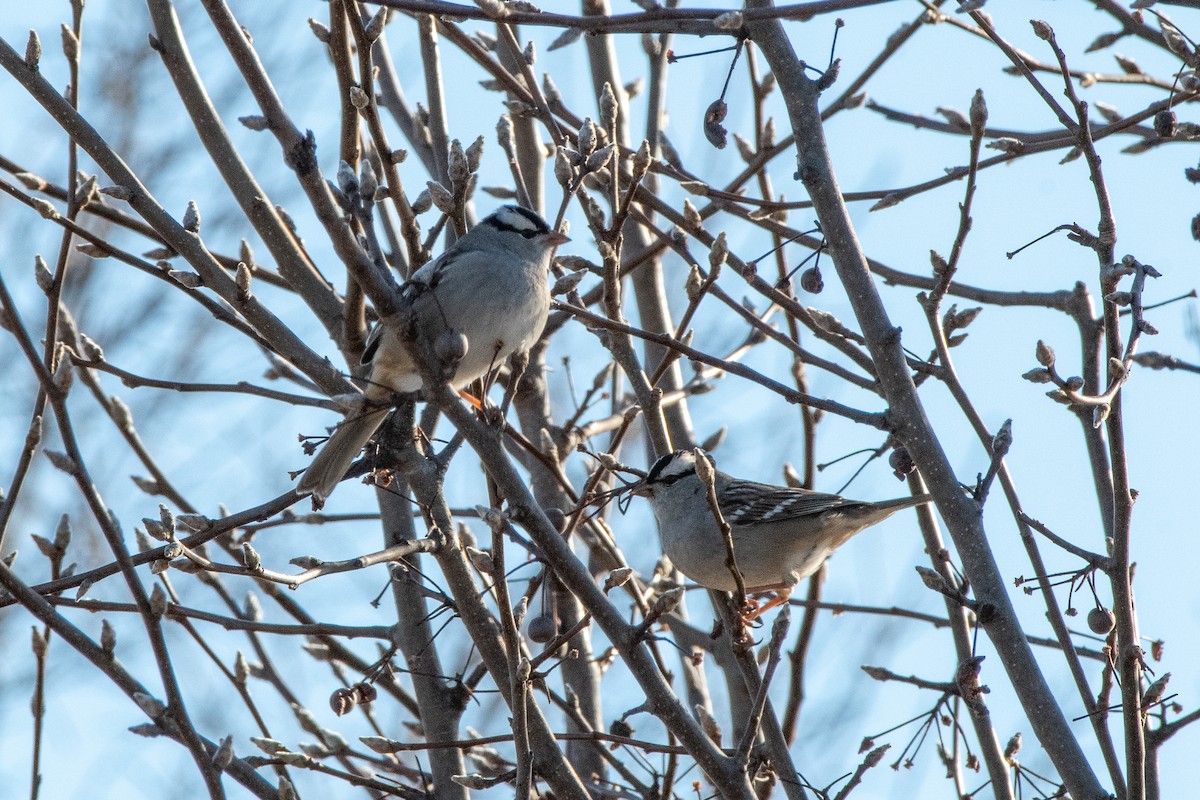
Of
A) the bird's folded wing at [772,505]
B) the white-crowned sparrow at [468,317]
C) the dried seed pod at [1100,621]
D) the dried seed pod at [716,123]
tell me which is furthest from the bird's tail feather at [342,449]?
the dried seed pod at [1100,621]

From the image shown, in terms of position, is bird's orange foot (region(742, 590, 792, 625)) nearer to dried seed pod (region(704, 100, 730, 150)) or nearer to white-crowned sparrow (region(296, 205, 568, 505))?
white-crowned sparrow (region(296, 205, 568, 505))

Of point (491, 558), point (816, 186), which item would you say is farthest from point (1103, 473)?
point (491, 558)

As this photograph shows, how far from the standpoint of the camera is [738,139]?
4391mm

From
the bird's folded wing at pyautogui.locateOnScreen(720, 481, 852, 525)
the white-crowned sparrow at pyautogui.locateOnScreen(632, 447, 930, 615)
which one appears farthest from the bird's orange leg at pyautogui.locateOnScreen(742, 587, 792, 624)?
the bird's folded wing at pyautogui.locateOnScreen(720, 481, 852, 525)

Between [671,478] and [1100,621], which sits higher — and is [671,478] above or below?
above

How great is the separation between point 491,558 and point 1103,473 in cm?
174

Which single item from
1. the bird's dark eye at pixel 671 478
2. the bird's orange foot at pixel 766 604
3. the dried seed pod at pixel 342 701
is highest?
the bird's dark eye at pixel 671 478

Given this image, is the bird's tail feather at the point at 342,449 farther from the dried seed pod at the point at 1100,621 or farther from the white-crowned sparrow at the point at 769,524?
the dried seed pod at the point at 1100,621

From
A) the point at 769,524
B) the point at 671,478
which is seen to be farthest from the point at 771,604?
the point at 671,478

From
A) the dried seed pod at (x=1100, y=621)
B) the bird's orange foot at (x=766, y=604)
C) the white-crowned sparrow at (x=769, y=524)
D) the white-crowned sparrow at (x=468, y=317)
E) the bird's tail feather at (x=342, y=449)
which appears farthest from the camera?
the white-crowned sparrow at (x=769, y=524)

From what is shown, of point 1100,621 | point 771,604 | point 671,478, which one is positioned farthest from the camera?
point 671,478

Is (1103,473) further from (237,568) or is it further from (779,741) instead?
(237,568)

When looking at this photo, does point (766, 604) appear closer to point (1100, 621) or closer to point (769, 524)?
point (769, 524)

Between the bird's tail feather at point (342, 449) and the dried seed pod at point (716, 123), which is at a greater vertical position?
the dried seed pod at point (716, 123)
